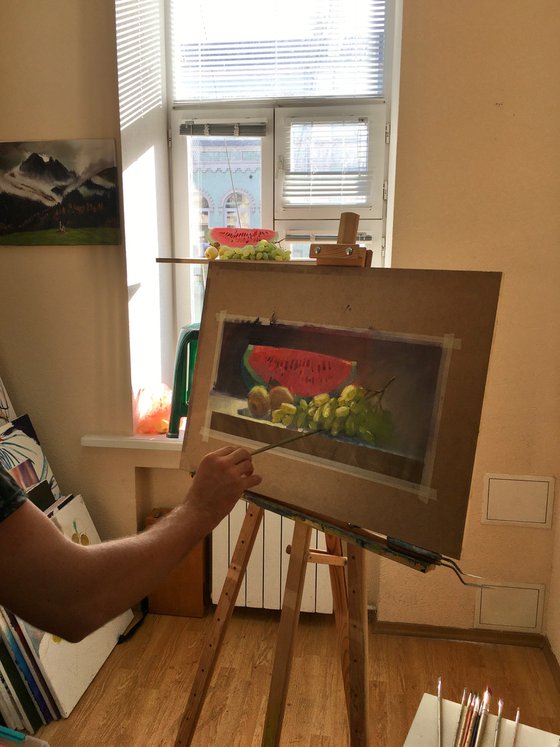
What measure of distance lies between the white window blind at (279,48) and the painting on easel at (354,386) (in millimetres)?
1164

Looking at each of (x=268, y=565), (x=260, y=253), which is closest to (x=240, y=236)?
(x=260, y=253)

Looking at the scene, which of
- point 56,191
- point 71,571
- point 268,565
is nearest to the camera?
point 71,571

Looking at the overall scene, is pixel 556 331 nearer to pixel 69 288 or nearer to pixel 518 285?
pixel 518 285

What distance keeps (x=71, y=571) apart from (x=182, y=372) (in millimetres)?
1381

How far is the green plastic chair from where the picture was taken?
2.17 m

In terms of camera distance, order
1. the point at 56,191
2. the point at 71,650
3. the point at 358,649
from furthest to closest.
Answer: the point at 56,191
the point at 71,650
the point at 358,649

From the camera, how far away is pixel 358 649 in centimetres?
123

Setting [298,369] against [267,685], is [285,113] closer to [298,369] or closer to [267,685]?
[298,369]

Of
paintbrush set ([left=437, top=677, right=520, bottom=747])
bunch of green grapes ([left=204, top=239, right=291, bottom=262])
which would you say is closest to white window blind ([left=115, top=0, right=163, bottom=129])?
bunch of green grapes ([left=204, top=239, right=291, bottom=262])

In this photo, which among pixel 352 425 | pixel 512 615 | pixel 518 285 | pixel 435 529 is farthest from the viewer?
pixel 512 615

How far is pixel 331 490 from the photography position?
127 centimetres

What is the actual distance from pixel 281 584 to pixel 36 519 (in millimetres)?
1604

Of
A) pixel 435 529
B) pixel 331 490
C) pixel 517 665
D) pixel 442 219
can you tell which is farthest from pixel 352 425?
pixel 517 665

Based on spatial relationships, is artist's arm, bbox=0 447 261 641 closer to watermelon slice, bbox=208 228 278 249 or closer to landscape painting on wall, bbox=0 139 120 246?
watermelon slice, bbox=208 228 278 249
